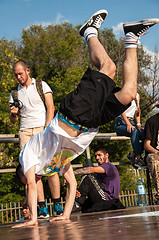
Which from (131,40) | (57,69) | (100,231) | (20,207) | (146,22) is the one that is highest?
(57,69)

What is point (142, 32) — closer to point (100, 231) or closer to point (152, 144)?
point (100, 231)

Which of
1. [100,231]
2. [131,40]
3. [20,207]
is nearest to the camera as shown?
[100,231]

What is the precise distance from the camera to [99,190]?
4.78 metres

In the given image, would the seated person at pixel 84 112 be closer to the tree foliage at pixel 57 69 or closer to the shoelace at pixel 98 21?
the shoelace at pixel 98 21

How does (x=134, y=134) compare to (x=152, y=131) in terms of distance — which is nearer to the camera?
(x=152, y=131)

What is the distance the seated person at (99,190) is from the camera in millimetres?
4727

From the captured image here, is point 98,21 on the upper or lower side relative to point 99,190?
upper

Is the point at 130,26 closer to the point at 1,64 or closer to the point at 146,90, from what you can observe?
the point at 1,64

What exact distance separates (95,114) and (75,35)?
2650 centimetres

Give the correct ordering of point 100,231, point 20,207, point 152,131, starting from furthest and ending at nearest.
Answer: point 20,207 → point 152,131 → point 100,231

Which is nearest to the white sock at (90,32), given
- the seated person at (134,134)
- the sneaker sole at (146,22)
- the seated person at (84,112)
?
the seated person at (84,112)

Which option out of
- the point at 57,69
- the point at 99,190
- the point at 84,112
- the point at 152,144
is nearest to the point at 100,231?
the point at 84,112

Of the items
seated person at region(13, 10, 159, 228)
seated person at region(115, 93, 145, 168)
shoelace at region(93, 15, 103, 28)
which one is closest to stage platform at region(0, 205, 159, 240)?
seated person at region(13, 10, 159, 228)

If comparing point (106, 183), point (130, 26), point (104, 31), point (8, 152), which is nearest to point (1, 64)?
point (8, 152)
